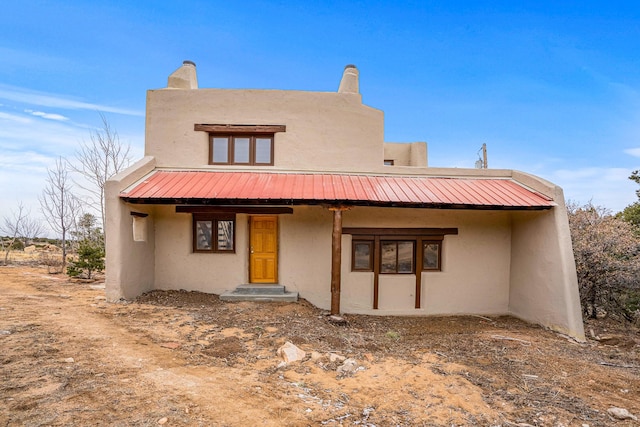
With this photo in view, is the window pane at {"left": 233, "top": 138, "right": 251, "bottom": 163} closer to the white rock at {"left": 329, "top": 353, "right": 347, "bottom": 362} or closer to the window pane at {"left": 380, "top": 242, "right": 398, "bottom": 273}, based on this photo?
the window pane at {"left": 380, "top": 242, "right": 398, "bottom": 273}

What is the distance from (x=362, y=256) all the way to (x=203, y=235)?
15.5 ft

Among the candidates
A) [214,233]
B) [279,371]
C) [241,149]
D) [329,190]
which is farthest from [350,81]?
[279,371]

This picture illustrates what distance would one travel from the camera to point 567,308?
6.92 m

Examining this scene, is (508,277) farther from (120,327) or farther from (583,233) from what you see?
(120,327)

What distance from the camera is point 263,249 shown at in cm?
895

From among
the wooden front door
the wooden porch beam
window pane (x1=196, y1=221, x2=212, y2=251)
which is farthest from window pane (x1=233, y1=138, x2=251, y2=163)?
the wooden porch beam

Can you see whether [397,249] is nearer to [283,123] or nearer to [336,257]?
[336,257]

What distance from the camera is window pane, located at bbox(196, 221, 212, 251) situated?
8.93 meters

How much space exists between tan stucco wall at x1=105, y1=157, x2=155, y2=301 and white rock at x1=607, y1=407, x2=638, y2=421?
904 cm

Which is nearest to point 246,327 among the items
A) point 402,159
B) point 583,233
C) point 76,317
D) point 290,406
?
point 290,406

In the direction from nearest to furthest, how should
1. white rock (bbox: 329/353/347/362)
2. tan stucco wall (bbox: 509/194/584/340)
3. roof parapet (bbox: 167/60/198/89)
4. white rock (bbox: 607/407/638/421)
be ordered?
white rock (bbox: 607/407/638/421) < white rock (bbox: 329/353/347/362) < tan stucco wall (bbox: 509/194/584/340) < roof parapet (bbox: 167/60/198/89)

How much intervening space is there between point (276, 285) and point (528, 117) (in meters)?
12.1

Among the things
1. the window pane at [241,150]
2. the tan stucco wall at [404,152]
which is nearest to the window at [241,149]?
the window pane at [241,150]

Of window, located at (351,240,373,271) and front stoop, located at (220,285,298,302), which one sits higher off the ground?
window, located at (351,240,373,271)
